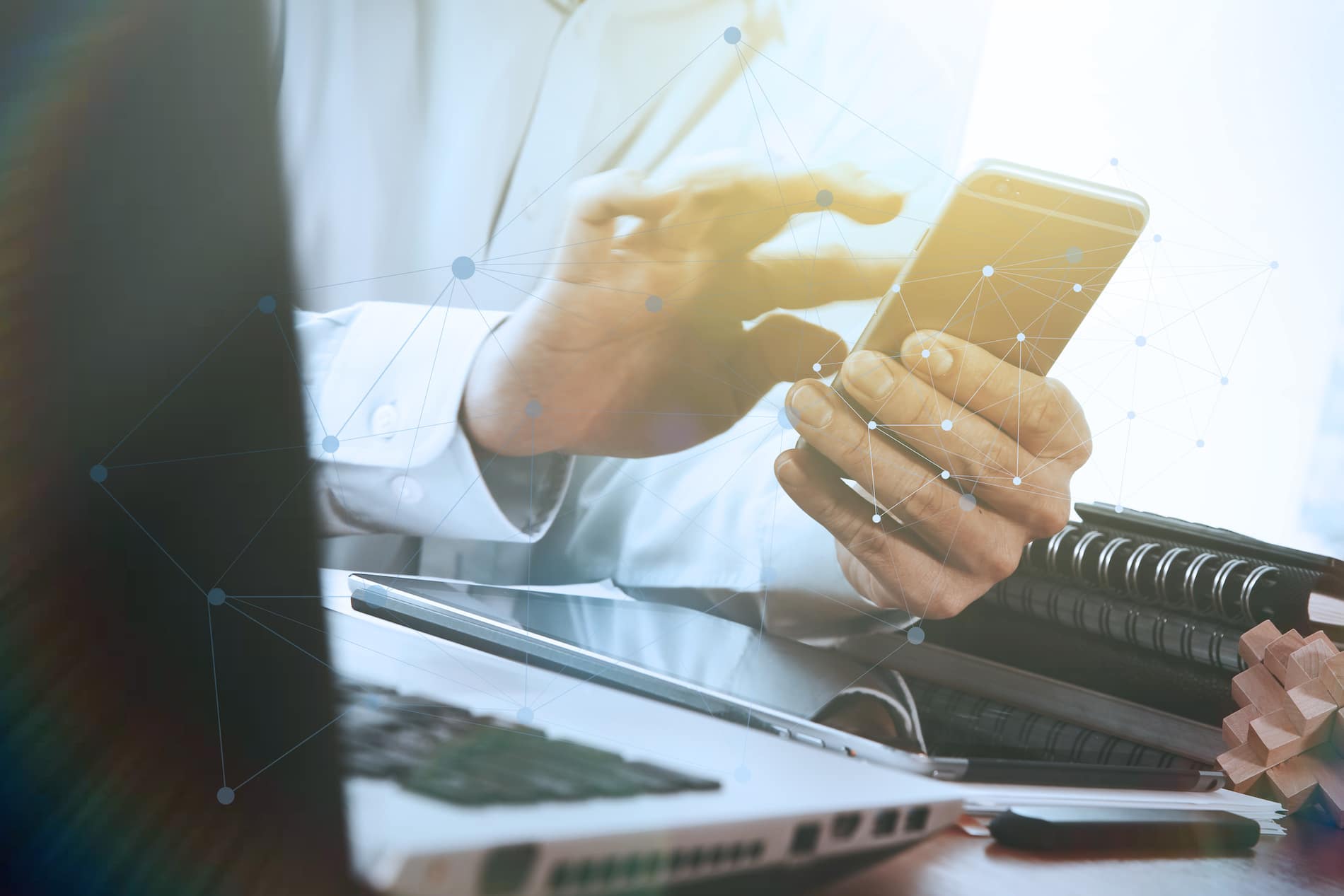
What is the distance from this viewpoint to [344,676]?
1.49 feet

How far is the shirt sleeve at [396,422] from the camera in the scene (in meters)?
0.47

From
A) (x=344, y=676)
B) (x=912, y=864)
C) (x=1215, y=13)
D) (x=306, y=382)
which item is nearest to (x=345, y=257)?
(x=306, y=382)

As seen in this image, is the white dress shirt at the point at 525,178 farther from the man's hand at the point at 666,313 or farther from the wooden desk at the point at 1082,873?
the wooden desk at the point at 1082,873

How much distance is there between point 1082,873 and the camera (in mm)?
431

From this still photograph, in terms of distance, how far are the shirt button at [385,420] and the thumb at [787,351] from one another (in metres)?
0.20

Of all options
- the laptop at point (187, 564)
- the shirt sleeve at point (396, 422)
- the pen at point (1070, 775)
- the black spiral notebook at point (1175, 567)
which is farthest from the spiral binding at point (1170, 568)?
the shirt sleeve at point (396, 422)

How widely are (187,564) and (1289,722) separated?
0.69 metres

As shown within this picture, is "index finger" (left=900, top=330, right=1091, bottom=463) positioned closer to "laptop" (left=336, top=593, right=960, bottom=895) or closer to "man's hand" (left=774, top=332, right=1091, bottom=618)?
"man's hand" (left=774, top=332, right=1091, bottom=618)

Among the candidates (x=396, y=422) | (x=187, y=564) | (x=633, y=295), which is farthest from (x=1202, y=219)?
(x=187, y=564)

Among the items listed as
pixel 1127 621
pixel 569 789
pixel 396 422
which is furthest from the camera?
pixel 1127 621

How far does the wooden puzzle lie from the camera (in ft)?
1.86

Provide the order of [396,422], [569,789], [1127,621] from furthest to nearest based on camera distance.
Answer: [1127,621] → [396,422] → [569,789]

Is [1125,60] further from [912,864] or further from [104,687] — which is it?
[104,687]

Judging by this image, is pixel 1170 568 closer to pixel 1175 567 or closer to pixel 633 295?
pixel 1175 567
